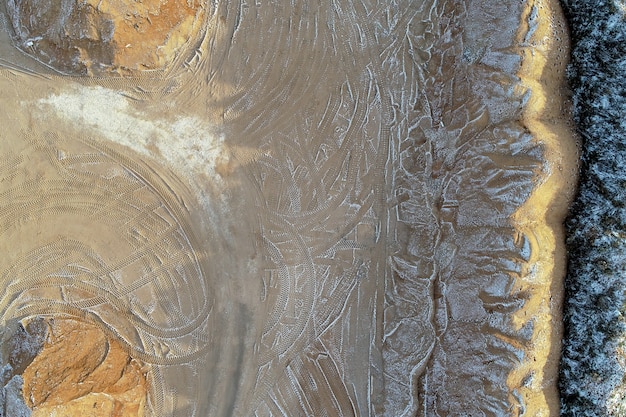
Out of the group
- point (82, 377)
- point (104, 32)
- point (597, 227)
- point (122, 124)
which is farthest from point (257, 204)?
point (597, 227)

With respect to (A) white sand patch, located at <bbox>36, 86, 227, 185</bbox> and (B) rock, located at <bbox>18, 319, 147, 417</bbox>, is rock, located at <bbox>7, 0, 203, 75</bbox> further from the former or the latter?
(B) rock, located at <bbox>18, 319, 147, 417</bbox>

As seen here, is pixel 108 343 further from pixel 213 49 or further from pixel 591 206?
pixel 591 206

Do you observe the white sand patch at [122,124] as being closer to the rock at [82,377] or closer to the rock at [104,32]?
the rock at [104,32]

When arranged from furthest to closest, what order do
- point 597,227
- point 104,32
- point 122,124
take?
point 122,124
point 104,32
point 597,227

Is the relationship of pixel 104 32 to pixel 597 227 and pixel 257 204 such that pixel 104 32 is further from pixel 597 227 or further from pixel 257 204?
pixel 597 227

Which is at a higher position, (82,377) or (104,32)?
(104,32)

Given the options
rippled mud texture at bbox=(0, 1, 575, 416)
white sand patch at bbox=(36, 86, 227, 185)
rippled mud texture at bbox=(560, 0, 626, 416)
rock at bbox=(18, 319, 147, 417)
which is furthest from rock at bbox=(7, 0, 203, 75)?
rippled mud texture at bbox=(560, 0, 626, 416)

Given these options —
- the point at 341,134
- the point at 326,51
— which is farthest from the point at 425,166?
the point at 326,51

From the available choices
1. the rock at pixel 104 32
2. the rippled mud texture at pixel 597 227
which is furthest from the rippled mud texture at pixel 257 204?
the rippled mud texture at pixel 597 227
